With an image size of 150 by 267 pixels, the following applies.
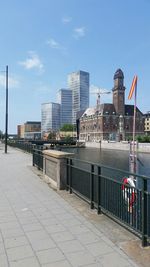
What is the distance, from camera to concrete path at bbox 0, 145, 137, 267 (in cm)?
407

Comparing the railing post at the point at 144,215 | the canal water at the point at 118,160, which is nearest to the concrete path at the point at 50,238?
the railing post at the point at 144,215

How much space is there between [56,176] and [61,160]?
772 mm

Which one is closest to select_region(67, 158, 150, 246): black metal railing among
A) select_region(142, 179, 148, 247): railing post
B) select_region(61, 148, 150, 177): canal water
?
select_region(142, 179, 148, 247): railing post

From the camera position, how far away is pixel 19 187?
10055 mm

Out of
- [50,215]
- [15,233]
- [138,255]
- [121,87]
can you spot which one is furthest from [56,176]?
[121,87]

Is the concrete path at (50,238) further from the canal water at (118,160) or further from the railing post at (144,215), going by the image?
the canal water at (118,160)

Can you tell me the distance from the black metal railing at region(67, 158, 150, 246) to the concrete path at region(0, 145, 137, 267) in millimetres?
521

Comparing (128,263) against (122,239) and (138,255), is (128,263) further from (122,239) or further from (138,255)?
(122,239)

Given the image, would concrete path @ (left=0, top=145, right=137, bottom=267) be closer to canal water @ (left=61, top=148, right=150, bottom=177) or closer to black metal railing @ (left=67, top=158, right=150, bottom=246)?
black metal railing @ (left=67, top=158, right=150, bottom=246)

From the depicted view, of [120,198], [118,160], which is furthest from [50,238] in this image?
[118,160]

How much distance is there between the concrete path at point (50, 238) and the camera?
407cm

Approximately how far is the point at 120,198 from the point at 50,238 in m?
1.57

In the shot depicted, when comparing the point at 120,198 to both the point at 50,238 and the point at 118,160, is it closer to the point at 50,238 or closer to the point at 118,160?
the point at 50,238

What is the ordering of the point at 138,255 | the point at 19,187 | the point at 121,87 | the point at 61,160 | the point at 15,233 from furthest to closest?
the point at 121,87 → the point at 19,187 → the point at 61,160 → the point at 15,233 → the point at 138,255
